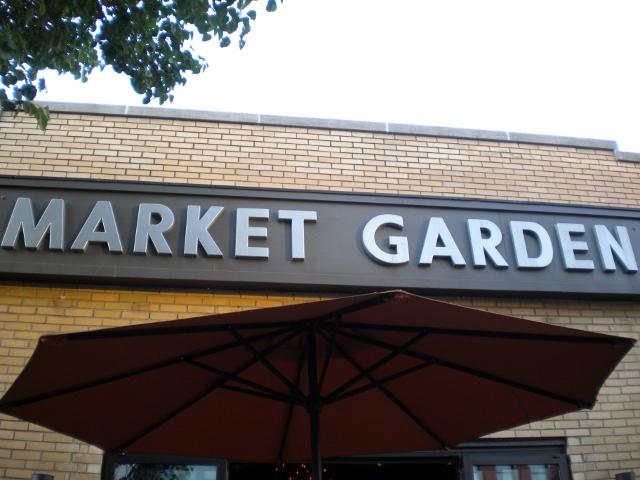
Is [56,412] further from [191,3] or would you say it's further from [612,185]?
[612,185]

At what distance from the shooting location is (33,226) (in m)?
5.68

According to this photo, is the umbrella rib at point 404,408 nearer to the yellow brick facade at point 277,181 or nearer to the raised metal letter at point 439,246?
the yellow brick facade at point 277,181

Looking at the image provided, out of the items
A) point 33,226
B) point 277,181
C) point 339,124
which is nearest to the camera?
point 33,226

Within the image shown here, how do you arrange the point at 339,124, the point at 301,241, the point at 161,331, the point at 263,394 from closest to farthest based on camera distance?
the point at 161,331 < the point at 263,394 < the point at 301,241 < the point at 339,124

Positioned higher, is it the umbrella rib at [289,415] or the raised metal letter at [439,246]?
the raised metal letter at [439,246]

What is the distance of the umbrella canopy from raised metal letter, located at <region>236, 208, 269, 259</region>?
74.6 inches

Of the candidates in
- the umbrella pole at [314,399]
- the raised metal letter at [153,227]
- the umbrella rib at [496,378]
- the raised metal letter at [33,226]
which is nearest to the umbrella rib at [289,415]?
the umbrella pole at [314,399]

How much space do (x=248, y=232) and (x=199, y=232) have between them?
0.40 metres

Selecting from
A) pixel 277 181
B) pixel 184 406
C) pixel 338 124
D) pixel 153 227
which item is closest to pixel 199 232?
pixel 153 227

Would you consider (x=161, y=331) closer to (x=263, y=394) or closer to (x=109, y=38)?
(x=263, y=394)

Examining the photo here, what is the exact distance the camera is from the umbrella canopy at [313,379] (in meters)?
2.96

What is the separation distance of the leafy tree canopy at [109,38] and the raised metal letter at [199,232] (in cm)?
98

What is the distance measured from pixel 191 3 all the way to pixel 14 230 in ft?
7.59

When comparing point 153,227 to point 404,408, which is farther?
point 153,227
